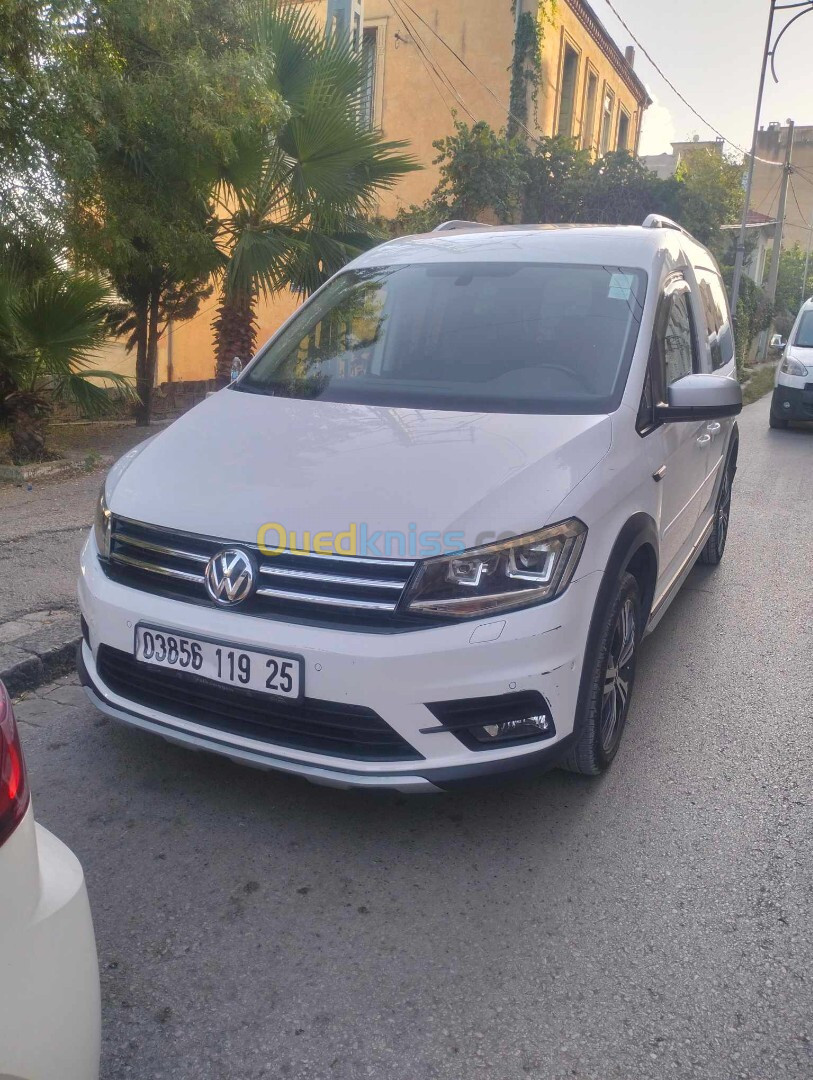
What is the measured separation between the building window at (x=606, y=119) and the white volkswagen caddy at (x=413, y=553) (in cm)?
2431

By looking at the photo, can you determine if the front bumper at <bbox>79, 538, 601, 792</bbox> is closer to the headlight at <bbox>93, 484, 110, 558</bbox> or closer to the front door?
the headlight at <bbox>93, 484, 110, 558</bbox>

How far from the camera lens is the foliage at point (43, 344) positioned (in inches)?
297

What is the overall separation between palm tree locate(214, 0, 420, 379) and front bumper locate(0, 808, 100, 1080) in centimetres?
767

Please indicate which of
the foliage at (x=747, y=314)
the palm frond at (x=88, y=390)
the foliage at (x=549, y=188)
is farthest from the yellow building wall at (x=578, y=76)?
the palm frond at (x=88, y=390)

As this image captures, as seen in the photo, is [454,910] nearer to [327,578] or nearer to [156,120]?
[327,578]

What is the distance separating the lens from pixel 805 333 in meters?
14.1

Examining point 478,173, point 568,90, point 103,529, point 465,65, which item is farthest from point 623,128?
point 103,529

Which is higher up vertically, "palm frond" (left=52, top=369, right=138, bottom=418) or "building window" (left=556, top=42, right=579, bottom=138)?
"building window" (left=556, top=42, right=579, bottom=138)

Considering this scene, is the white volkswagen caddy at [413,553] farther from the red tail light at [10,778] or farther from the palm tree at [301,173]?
the palm tree at [301,173]

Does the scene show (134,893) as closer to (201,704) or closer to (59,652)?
(201,704)

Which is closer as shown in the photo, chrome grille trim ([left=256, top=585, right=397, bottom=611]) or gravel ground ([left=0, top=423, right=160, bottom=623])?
chrome grille trim ([left=256, top=585, right=397, bottom=611])

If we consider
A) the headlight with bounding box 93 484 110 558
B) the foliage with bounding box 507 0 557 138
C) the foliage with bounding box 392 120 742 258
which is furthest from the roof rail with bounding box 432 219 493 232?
the foliage with bounding box 507 0 557 138

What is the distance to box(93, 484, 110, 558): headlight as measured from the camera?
3098 mm

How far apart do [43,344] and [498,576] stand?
6106 millimetres
